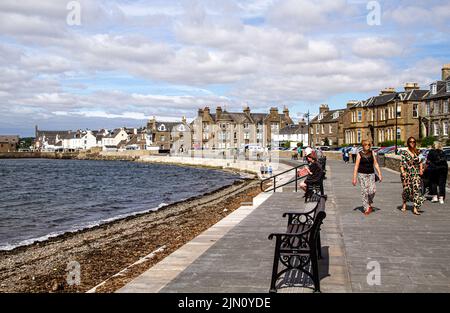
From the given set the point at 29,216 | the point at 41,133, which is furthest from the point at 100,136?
the point at 29,216

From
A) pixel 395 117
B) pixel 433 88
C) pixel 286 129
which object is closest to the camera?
pixel 433 88

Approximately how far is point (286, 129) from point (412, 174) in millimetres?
94319

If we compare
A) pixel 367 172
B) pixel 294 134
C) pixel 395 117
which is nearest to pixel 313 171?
pixel 367 172

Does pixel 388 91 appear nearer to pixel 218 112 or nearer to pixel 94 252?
pixel 218 112

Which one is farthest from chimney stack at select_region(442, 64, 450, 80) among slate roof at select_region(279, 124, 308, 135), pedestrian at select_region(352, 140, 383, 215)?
pedestrian at select_region(352, 140, 383, 215)

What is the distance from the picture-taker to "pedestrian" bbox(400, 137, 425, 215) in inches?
503

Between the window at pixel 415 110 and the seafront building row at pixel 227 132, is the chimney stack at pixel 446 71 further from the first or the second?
the seafront building row at pixel 227 132

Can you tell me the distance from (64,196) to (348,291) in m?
31.9

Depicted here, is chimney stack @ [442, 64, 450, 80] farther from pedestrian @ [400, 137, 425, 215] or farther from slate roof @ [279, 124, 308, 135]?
pedestrian @ [400, 137, 425, 215]

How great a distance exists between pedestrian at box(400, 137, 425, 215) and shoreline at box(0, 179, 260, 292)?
235 inches

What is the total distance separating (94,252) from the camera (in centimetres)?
1288

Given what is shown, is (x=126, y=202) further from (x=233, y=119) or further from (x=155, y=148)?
(x=155, y=148)

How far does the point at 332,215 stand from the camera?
1285 cm
